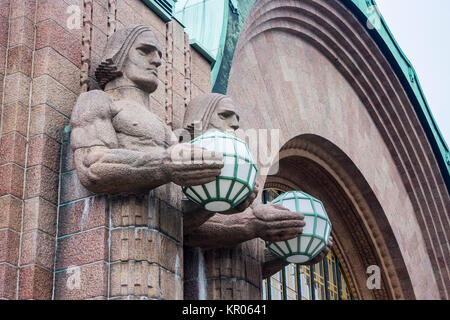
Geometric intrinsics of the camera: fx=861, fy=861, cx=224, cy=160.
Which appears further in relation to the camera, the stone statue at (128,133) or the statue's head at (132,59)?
the statue's head at (132,59)

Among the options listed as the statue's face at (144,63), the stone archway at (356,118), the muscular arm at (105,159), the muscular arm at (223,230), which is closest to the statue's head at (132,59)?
the statue's face at (144,63)

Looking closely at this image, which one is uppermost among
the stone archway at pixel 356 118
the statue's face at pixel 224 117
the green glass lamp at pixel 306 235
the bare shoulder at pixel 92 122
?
the stone archway at pixel 356 118

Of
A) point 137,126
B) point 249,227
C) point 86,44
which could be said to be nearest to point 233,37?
point 86,44

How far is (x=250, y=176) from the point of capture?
697cm

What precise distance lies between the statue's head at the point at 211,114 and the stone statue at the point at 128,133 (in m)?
0.57

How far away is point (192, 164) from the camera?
6.59m

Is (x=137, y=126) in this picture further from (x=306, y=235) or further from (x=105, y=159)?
(x=306, y=235)

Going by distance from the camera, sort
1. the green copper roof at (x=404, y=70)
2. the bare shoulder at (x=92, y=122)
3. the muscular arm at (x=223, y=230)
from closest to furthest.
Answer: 1. the bare shoulder at (x=92, y=122)
2. the muscular arm at (x=223, y=230)
3. the green copper roof at (x=404, y=70)

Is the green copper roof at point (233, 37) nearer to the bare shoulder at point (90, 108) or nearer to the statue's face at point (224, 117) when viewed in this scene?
the statue's face at point (224, 117)

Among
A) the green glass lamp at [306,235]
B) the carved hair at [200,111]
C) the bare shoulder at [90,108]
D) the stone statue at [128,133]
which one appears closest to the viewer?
the stone statue at [128,133]

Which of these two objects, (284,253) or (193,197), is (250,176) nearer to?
(193,197)

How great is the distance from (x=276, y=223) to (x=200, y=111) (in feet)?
4.37

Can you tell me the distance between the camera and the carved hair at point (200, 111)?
8.14 metres
